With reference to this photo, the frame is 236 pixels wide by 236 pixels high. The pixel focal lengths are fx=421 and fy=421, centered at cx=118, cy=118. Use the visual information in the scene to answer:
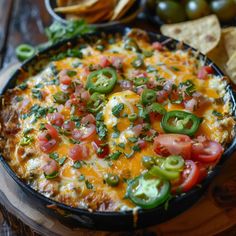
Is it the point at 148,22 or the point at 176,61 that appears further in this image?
the point at 148,22

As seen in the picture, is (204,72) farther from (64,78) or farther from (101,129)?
(64,78)

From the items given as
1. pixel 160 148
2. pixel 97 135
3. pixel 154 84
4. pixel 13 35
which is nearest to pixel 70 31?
pixel 13 35

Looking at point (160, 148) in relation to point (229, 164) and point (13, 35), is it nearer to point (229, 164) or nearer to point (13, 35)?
point (229, 164)

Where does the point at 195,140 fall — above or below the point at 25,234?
above

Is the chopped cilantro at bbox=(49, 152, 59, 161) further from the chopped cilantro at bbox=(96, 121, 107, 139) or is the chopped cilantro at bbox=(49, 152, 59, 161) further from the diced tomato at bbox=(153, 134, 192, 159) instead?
the diced tomato at bbox=(153, 134, 192, 159)

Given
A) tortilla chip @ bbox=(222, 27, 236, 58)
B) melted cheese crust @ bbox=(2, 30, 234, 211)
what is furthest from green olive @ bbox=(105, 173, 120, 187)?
tortilla chip @ bbox=(222, 27, 236, 58)

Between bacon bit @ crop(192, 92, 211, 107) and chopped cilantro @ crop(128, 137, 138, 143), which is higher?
chopped cilantro @ crop(128, 137, 138, 143)

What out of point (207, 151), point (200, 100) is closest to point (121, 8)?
point (200, 100)
